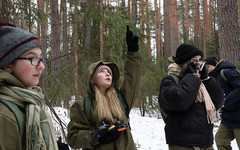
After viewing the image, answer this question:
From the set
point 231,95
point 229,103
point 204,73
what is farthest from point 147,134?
point 204,73

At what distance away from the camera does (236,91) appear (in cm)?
377

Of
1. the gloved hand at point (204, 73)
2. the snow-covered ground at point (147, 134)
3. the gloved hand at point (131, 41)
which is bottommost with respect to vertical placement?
the snow-covered ground at point (147, 134)

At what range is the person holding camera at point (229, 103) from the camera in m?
3.75

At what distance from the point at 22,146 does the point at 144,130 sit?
262 inches

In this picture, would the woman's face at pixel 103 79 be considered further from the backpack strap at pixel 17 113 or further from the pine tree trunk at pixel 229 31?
the pine tree trunk at pixel 229 31

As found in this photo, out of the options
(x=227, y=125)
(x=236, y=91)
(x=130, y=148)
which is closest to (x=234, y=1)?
(x=236, y=91)

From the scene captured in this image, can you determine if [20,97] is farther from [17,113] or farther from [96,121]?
[96,121]

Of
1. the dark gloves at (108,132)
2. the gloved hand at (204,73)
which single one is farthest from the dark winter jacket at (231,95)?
the dark gloves at (108,132)

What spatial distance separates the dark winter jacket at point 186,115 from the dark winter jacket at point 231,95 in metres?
1.50

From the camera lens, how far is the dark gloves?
1.99 metres

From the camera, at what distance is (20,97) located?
1264mm

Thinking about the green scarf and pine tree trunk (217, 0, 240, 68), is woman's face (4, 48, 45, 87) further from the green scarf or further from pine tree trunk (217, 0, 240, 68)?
pine tree trunk (217, 0, 240, 68)

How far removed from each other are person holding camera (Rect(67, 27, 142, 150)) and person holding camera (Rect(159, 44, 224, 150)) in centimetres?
52

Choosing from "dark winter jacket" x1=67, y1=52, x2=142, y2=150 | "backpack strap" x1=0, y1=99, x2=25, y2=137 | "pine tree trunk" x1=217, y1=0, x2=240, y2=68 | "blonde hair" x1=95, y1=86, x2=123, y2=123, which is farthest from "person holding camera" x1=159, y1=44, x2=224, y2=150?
"pine tree trunk" x1=217, y1=0, x2=240, y2=68
